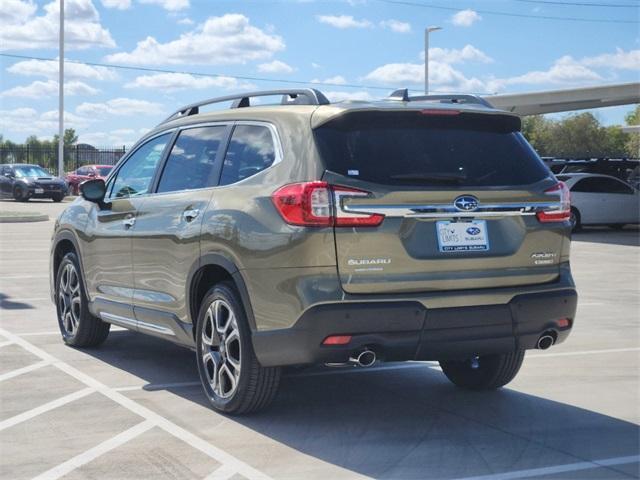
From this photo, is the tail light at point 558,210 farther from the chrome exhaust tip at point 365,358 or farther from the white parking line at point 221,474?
the white parking line at point 221,474

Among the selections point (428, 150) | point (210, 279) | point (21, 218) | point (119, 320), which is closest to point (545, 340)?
point (428, 150)

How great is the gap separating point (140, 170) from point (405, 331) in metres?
3.07

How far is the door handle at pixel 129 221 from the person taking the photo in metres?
7.67

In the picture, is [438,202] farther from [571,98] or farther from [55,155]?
[55,155]

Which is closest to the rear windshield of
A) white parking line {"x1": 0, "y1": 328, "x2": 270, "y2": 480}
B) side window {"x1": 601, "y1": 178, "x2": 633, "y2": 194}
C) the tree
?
white parking line {"x1": 0, "y1": 328, "x2": 270, "y2": 480}

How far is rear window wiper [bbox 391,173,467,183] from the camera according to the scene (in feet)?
19.5

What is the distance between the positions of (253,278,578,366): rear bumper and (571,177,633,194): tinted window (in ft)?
70.2

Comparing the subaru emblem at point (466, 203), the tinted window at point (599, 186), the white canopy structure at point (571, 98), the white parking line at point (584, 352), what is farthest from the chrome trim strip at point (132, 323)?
the white canopy structure at point (571, 98)

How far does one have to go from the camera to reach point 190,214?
22.3ft

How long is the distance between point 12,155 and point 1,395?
5773 cm

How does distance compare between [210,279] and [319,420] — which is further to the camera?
[210,279]

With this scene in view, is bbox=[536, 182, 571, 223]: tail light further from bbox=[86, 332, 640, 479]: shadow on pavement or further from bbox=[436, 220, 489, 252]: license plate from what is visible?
bbox=[86, 332, 640, 479]: shadow on pavement

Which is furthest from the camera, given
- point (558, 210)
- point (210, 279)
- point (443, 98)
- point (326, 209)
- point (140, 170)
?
point (140, 170)

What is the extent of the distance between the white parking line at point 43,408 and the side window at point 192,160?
59.5 inches
